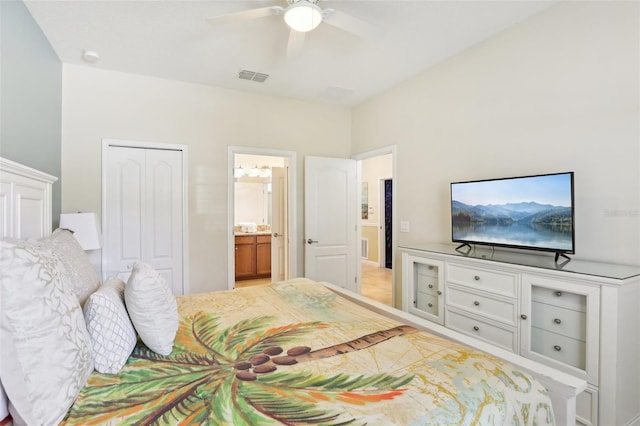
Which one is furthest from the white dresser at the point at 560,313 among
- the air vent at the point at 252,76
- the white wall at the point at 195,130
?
the air vent at the point at 252,76

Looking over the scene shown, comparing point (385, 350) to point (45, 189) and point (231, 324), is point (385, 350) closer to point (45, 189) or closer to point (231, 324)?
point (231, 324)

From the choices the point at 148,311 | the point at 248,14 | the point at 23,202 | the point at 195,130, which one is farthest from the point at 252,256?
the point at 148,311

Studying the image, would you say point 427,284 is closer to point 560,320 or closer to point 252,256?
point 560,320

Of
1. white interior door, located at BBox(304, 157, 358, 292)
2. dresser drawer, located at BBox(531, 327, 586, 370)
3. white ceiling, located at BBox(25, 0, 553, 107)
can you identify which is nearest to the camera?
dresser drawer, located at BBox(531, 327, 586, 370)

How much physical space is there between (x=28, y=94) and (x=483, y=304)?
369 centimetres

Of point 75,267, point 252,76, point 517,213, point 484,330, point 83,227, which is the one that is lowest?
point 484,330

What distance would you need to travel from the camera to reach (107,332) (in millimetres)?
1220

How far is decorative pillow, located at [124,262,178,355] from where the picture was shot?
52.5 inches

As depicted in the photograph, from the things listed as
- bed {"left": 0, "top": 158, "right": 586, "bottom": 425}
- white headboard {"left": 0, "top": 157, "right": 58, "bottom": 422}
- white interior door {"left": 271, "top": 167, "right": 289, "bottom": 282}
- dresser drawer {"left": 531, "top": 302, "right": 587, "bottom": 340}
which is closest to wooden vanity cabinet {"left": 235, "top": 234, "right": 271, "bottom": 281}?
white interior door {"left": 271, "top": 167, "right": 289, "bottom": 282}

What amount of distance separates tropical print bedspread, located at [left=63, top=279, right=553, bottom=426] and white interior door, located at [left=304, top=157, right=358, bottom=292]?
2.58m

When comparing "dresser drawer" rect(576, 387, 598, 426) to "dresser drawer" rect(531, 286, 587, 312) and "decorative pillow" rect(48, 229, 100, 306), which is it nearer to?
"dresser drawer" rect(531, 286, 587, 312)

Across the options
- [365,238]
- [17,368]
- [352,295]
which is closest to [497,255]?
[352,295]

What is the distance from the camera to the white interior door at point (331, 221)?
13.8 ft

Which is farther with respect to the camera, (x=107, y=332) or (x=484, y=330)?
(x=484, y=330)
